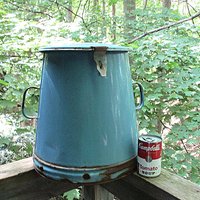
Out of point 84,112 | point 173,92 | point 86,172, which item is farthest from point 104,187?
point 173,92

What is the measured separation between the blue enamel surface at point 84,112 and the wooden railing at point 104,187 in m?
0.12

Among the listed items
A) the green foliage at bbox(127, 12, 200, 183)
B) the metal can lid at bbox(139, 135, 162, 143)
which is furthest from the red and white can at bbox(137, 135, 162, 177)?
the green foliage at bbox(127, 12, 200, 183)

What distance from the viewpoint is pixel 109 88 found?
66 centimetres

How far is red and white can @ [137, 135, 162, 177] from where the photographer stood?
2.21 ft

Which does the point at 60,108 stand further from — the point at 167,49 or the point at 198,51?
the point at 198,51

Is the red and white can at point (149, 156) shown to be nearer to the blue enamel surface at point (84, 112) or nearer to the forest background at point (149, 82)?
the blue enamel surface at point (84, 112)

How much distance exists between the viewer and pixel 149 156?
0.68 metres

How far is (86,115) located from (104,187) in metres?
0.38

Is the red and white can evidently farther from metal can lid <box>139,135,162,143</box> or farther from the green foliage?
the green foliage

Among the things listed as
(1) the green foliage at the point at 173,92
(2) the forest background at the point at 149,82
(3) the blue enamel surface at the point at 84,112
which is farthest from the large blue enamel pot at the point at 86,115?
(1) the green foliage at the point at 173,92

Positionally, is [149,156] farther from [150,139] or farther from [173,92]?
[173,92]

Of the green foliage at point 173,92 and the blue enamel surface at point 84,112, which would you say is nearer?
the blue enamel surface at point 84,112

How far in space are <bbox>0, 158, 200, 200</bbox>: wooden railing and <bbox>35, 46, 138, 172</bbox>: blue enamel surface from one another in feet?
0.40

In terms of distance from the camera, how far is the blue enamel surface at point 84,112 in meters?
0.64
